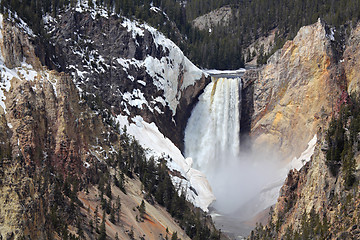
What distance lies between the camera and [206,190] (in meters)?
77.7

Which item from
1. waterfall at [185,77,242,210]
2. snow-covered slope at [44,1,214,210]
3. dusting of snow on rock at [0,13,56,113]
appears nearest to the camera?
dusting of snow on rock at [0,13,56,113]

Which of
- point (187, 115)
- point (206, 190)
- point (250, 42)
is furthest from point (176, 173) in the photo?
point (250, 42)

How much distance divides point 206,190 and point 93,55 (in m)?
24.9

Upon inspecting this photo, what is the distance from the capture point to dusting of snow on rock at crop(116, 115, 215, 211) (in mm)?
74062

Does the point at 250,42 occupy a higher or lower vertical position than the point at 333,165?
higher

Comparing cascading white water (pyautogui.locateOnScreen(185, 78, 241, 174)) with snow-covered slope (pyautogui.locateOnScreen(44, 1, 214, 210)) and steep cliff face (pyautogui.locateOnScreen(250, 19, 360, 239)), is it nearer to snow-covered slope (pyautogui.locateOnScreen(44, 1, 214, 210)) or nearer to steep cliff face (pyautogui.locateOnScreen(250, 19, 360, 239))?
snow-covered slope (pyautogui.locateOnScreen(44, 1, 214, 210))

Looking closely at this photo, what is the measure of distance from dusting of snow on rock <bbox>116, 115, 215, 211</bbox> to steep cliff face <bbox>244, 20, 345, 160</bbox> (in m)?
16.0

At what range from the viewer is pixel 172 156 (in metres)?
77.5

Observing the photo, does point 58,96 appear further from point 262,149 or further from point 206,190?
point 262,149

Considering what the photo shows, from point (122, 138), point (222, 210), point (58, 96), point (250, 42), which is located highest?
point (250, 42)

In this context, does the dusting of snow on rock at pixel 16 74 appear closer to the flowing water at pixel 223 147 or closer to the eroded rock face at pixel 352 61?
the flowing water at pixel 223 147

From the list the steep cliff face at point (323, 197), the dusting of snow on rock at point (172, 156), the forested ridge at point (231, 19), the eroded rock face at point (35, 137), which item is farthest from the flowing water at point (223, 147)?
the steep cliff face at point (323, 197)

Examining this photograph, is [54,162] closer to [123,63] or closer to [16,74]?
[16,74]

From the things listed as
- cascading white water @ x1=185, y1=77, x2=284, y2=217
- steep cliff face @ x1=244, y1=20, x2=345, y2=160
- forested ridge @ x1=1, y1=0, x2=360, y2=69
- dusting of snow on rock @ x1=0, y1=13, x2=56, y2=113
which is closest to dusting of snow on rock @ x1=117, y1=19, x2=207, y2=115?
forested ridge @ x1=1, y1=0, x2=360, y2=69
